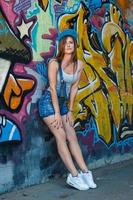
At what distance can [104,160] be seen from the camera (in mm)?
8336

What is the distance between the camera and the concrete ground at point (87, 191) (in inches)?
251

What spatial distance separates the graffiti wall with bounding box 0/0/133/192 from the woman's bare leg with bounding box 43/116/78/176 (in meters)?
0.31

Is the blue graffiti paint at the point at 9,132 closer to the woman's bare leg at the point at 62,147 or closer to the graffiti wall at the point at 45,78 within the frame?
the graffiti wall at the point at 45,78

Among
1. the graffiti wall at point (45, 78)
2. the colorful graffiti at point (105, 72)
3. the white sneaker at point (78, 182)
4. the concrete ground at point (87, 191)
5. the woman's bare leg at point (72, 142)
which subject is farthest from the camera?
the colorful graffiti at point (105, 72)

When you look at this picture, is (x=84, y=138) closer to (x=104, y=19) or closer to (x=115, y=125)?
(x=115, y=125)

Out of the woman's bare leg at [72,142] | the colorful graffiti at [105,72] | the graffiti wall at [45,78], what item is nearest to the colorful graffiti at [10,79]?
the graffiti wall at [45,78]

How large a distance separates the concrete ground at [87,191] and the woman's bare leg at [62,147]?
292mm

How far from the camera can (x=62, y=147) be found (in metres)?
6.73

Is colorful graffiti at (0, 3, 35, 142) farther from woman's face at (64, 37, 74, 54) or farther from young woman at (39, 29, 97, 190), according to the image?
woman's face at (64, 37, 74, 54)

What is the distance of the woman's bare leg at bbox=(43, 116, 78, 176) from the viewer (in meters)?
6.70

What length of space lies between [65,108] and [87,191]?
3.51 feet

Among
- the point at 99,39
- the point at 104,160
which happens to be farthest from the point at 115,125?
the point at 99,39

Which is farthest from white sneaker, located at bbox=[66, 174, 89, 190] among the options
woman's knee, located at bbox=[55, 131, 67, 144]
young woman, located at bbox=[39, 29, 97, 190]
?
woman's knee, located at bbox=[55, 131, 67, 144]

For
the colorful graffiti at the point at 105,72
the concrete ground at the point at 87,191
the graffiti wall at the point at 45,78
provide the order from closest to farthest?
the concrete ground at the point at 87,191 → the graffiti wall at the point at 45,78 → the colorful graffiti at the point at 105,72
